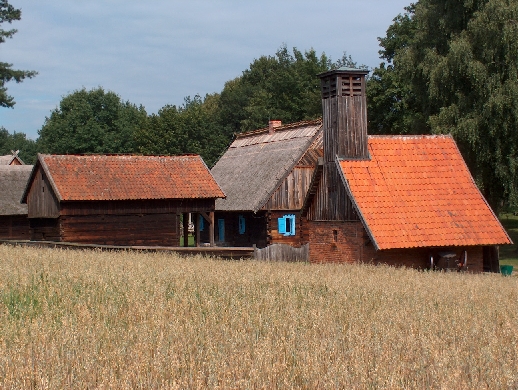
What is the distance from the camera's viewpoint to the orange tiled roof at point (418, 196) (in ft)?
79.6

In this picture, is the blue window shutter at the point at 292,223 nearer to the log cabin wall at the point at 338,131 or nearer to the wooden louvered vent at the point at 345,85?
the log cabin wall at the point at 338,131

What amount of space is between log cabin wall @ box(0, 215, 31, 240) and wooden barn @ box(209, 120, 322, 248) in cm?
1034

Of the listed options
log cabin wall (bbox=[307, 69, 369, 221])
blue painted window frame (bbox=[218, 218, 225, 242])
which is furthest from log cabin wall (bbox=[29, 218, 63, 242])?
log cabin wall (bbox=[307, 69, 369, 221])

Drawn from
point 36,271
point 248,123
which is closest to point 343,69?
point 36,271

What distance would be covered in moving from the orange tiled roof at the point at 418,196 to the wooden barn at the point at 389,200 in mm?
35

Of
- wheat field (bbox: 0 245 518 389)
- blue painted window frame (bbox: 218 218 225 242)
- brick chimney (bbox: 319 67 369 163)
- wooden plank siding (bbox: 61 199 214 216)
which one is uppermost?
brick chimney (bbox: 319 67 369 163)

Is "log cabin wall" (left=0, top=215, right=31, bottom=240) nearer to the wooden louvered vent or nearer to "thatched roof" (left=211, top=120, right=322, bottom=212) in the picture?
"thatched roof" (left=211, top=120, right=322, bottom=212)

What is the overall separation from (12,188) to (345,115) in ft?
78.6

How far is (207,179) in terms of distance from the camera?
117 ft

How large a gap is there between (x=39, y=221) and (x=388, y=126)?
22663mm

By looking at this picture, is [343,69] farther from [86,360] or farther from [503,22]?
[86,360]

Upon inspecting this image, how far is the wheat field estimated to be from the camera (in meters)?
6.61

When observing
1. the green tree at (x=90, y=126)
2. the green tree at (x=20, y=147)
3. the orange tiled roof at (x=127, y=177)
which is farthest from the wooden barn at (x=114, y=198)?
the green tree at (x=20, y=147)

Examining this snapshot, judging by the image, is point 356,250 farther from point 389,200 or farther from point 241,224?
point 241,224
